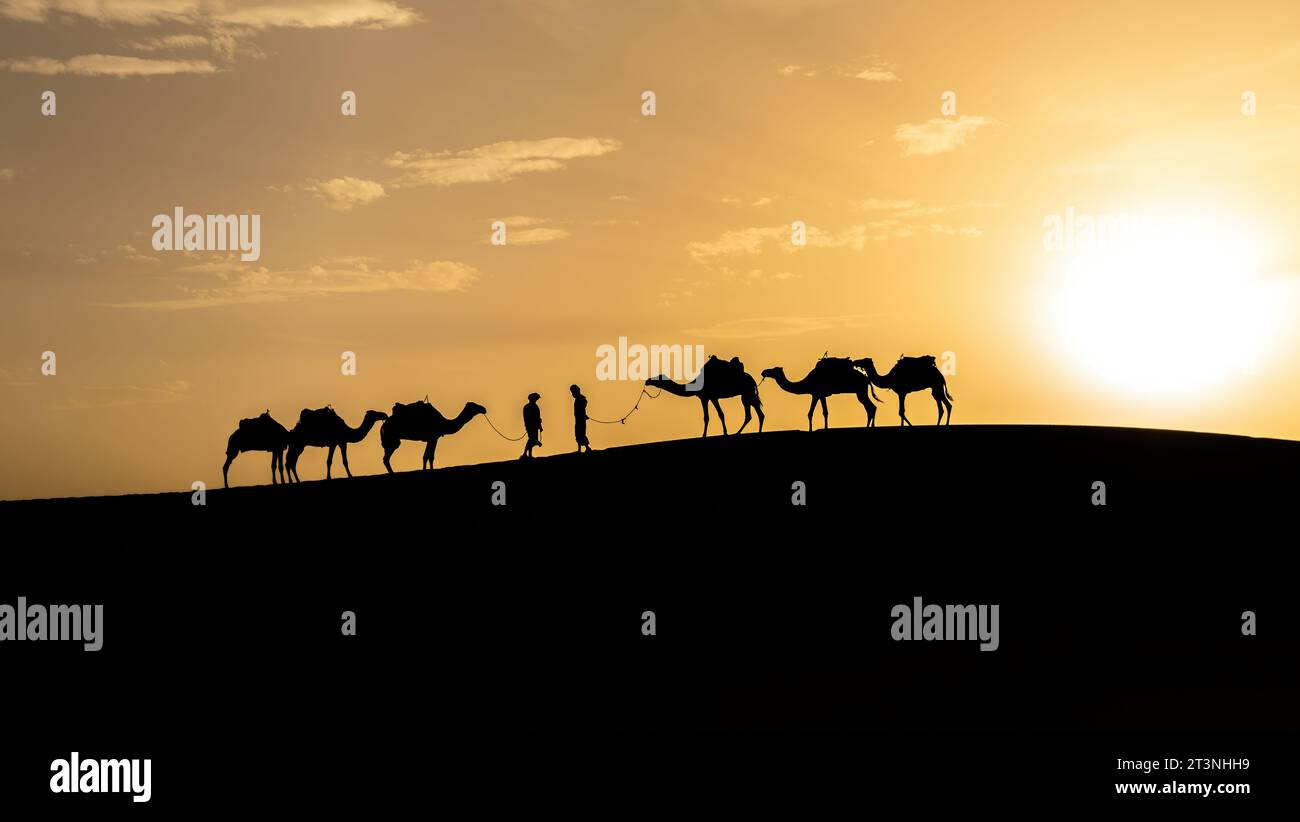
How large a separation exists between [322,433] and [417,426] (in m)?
2.59

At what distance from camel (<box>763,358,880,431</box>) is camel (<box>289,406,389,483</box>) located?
35.1 ft

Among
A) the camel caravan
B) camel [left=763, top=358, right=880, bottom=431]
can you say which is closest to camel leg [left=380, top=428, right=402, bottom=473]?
the camel caravan

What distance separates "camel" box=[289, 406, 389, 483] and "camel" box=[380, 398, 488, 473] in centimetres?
103

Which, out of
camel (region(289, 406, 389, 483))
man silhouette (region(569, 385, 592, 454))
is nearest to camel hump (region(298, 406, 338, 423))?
camel (region(289, 406, 389, 483))


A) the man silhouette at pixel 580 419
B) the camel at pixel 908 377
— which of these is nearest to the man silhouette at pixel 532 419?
the man silhouette at pixel 580 419

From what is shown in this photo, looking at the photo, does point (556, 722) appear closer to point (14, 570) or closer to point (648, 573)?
point (648, 573)

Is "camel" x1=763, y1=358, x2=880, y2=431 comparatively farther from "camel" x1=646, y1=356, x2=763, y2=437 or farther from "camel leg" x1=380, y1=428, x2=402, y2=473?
"camel leg" x1=380, y1=428, x2=402, y2=473

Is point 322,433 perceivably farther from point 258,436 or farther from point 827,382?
point 827,382

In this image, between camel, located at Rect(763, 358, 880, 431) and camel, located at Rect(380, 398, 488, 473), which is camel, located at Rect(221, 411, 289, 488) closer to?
camel, located at Rect(380, 398, 488, 473)

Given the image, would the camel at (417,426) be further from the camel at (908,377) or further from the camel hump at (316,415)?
the camel at (908,377)

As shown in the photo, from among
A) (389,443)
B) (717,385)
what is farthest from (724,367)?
(389,443)

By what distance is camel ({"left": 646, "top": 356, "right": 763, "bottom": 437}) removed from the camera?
34688 mm

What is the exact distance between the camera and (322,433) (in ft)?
116

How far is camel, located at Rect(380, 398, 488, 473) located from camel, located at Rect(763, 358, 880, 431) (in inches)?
336
